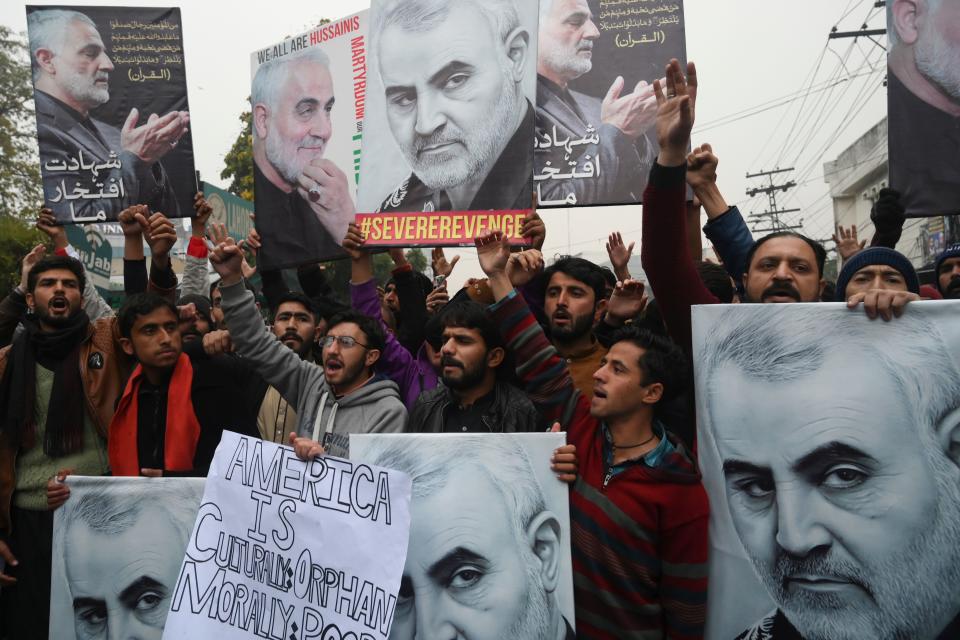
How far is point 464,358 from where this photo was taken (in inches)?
131

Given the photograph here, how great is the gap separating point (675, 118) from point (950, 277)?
2.35m

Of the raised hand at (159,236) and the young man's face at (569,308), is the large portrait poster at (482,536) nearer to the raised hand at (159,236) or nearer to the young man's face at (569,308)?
the young man's face at (569,308)

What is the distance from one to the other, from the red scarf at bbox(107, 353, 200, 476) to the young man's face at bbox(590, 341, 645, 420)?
1739 millimetres

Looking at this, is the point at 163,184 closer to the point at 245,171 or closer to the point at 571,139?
the point at 571,139

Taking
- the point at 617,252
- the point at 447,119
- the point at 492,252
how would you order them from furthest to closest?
1. the point at 617,252
2. the point at 447,119
3. the point at 492,252

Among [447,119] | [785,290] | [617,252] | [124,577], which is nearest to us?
[785,290]

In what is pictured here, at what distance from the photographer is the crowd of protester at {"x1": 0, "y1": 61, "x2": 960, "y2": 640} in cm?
275

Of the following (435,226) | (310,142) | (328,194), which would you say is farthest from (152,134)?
(435,226)

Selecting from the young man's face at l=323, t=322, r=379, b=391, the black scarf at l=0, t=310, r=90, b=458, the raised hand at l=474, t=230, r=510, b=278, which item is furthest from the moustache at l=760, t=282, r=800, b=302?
the black scarf at l=0, t=310, r=90, b=458

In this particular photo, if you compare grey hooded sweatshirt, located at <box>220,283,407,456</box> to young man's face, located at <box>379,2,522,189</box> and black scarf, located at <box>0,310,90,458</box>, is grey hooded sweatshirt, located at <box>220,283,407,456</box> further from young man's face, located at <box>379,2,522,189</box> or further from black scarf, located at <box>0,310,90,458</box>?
young man's face, located at <box>379,2,522,189</box>

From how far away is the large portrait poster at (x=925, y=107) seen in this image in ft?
14.2

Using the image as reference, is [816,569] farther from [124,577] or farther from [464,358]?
[124,577]

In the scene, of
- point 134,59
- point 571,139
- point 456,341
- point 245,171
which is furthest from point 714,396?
point 245,171

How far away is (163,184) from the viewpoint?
5.12 m
